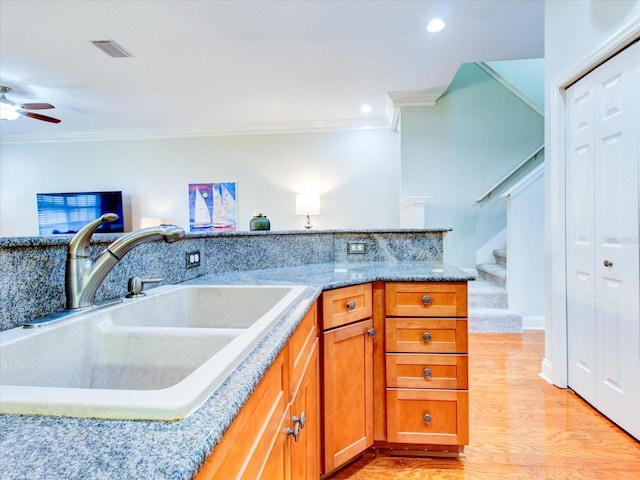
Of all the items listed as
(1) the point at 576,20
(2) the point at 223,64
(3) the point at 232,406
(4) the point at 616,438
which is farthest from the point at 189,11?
(4) the point at 616,438

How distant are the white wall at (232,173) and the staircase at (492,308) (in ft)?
5.10

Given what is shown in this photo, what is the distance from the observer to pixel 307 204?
4.47 metres

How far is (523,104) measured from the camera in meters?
4.00

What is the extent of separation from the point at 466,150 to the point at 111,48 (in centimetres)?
381

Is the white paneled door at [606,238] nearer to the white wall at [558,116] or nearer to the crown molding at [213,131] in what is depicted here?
the white wall at [558,116]

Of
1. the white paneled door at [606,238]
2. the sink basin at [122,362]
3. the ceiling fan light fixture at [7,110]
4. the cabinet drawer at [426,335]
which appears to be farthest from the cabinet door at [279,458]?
the ceiling fan light fixture at [7,110]

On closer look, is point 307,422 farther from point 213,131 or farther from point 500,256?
point 213,131

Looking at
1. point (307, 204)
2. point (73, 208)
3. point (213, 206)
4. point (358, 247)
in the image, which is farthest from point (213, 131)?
Answer: point (358, 247)

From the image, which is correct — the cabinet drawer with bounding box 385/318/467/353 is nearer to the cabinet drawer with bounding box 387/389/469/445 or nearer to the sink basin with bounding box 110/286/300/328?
the cabinet drawer with bounding box 387/389/469/445

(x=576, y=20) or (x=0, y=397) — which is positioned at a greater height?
(x=576, y=20)

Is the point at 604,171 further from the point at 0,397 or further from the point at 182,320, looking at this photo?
the point at 0,397

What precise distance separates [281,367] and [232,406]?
0.35 metres

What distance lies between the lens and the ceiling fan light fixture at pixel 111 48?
2.70 meters

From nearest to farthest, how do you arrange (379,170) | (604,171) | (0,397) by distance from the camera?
(0,397)
(604,171)
(379,170)
